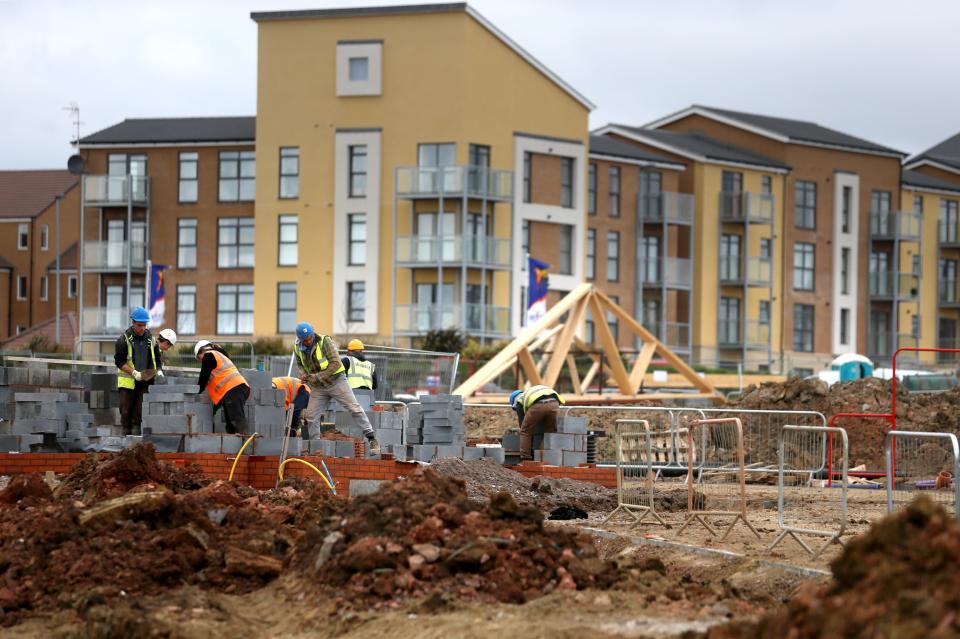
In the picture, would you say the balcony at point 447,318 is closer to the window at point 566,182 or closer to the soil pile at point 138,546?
the window at point 566,182

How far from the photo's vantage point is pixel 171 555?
10461mm

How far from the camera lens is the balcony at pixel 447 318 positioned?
48750 millimetres

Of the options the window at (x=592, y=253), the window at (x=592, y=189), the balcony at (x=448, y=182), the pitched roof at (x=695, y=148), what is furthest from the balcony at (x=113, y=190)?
the pitched roof at (x=695, y=148)

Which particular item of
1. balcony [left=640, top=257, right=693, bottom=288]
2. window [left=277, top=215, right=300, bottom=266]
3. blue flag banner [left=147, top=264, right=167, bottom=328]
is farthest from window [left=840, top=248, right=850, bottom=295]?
blue flag banner [left=147, top=264, right=167, bottom=328]

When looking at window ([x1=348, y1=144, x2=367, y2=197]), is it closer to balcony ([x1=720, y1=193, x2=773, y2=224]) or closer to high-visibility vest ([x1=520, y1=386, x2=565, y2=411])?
balcony ([x1=720, y1=193, x2=773, y2=224])

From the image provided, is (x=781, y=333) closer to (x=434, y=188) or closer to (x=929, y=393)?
(x=434, y=188)

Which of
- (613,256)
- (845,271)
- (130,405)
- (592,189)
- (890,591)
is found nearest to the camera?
(890,591)

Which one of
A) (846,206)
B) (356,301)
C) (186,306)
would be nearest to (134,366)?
(356,301)

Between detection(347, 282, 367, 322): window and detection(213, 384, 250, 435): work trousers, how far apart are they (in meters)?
34.2

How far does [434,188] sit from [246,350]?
13176 mm

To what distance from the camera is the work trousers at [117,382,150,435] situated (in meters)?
17.4

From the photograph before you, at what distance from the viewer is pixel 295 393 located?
17.2 meters

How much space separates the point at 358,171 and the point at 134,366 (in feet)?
112

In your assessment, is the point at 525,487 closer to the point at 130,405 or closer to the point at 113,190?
the point at 130,405
